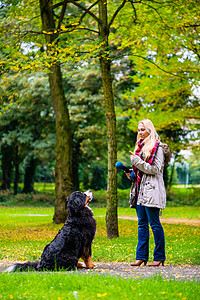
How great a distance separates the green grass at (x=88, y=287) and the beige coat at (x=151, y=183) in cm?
126

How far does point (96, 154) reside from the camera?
28344 mm

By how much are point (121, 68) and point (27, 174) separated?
14110 mm

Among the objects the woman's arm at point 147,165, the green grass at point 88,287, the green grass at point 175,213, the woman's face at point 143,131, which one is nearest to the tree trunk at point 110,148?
the woman's face at point 143,131

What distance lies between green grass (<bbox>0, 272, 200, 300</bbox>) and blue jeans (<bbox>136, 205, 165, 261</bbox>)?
1.09m

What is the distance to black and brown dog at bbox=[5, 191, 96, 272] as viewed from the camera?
588 cm

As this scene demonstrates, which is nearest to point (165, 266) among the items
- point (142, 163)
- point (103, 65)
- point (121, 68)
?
point (142, 163)

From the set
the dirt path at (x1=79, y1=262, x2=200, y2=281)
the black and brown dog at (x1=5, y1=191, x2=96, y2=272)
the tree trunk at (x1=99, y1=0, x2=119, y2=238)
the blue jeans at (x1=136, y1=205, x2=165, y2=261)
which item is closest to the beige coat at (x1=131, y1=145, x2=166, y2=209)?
the blue jeans at (x1=136, y1=205, x2=165, y2=261)

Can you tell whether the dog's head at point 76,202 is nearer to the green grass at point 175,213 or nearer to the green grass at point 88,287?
the green grass at point 88,287

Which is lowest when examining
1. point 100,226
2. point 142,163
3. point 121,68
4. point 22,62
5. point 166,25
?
point 100,226

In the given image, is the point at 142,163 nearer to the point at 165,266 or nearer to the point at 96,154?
the point at 165,266

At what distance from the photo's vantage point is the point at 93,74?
25.2 metres

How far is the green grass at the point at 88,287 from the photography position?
441 cm

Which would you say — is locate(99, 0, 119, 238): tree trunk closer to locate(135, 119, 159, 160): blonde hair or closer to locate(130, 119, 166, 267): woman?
locate(130, 119, 166, 267): woman

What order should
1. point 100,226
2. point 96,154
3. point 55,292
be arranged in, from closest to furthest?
point 55,292 < point 100,226 < point 96,154
